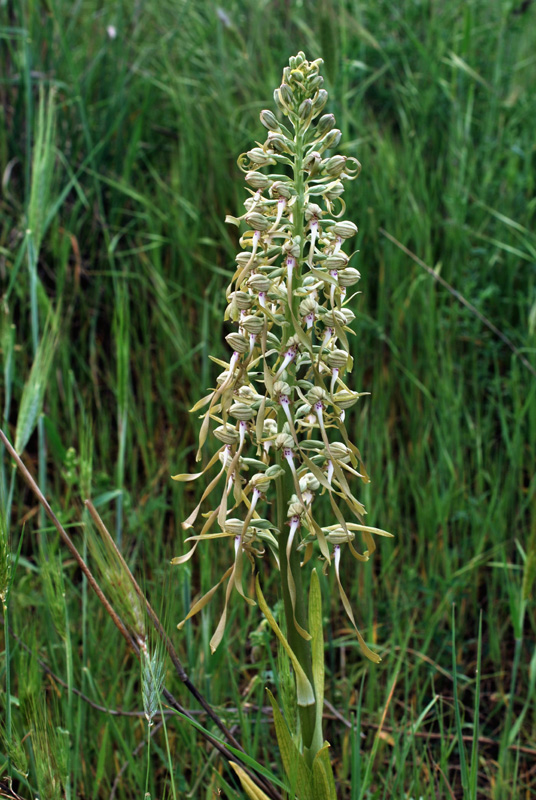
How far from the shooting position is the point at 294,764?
113 cm

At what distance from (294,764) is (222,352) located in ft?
6.52

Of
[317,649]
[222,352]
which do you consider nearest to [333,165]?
[317,649]

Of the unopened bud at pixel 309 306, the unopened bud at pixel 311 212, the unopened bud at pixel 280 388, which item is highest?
the unopened bud at pixel 311 212

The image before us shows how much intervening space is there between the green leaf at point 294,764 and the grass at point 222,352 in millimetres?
192

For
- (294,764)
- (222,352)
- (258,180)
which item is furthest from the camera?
(222,352)

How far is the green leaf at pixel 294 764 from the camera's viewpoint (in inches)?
44.7

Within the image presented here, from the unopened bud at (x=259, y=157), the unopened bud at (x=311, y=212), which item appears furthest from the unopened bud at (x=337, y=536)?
the unopened bud at (x=259, y=157)

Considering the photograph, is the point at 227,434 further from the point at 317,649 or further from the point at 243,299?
the point at 317,649

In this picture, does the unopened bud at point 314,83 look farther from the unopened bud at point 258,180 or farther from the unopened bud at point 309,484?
the unopened bud at point 309,484

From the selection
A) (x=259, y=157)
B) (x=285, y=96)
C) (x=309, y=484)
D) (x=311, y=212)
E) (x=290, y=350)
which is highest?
(x=285, y=96)

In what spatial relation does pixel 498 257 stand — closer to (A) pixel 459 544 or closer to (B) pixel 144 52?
(A) pixel 459 544

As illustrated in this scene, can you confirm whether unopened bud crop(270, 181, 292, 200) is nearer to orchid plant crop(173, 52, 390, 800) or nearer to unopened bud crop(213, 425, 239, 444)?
orchid plant crop(173, 52, 390, 800)

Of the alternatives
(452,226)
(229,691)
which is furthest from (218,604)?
(452,226)

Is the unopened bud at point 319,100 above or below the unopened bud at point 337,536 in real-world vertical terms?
above
